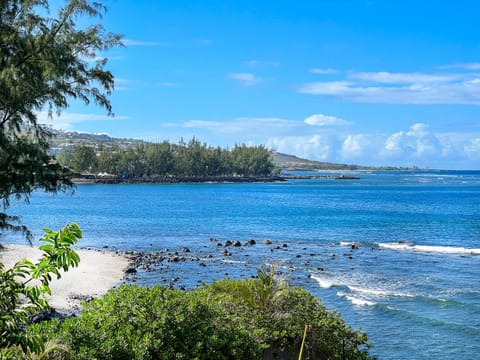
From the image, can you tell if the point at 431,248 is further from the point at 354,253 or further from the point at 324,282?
the point at 324,282

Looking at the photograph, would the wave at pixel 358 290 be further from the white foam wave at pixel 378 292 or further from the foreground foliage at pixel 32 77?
the foreground foliage at pixel 32 77

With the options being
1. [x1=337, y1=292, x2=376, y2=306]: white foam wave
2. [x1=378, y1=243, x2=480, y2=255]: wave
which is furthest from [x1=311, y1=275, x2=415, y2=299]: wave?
[x1=378, y1=243, x2=480, y2=255]: wave

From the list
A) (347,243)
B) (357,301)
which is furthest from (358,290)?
(347,243)

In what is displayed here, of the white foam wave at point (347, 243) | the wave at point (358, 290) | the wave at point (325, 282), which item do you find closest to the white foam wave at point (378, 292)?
the wave at point (358, 290)

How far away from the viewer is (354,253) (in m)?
48.2

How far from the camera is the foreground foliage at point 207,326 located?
995cm

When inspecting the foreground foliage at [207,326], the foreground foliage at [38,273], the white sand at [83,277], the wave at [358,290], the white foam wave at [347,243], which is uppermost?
the foreground foliage at [38,273]

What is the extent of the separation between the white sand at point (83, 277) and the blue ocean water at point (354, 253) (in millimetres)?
2855

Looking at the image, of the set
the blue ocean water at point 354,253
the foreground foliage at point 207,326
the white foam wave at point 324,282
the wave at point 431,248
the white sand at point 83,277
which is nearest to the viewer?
the foreground foliage at point 207,326

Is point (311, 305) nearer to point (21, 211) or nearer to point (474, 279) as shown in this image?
point (474, 279)

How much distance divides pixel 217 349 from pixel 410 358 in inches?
487

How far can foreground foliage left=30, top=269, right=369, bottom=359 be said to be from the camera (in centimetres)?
995

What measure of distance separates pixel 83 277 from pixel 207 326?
26863 millimetres

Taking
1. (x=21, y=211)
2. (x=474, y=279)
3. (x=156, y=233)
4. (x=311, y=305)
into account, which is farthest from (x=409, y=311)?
(x=21, y=211)
